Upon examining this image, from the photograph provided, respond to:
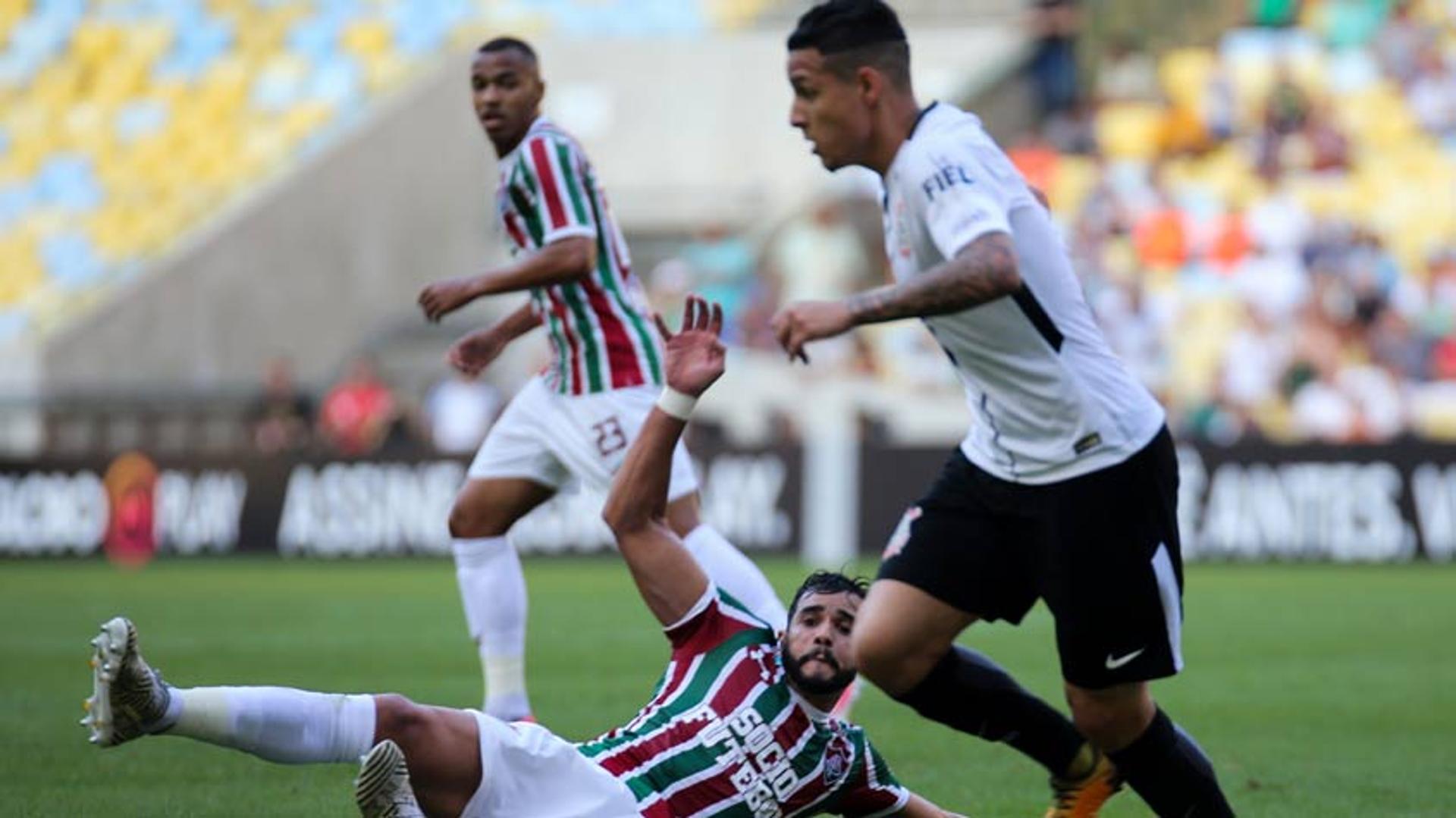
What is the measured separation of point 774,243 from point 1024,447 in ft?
64.7

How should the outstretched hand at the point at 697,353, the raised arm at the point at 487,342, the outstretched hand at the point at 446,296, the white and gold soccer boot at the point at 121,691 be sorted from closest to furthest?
the white and gold soccer boot at the point at 121,691 < the outstretched hand at the point at 697,353 < the outstretched hand at the point at 446,296 < the raised arm at the point at 487,342

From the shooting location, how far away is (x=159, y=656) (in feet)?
40.4

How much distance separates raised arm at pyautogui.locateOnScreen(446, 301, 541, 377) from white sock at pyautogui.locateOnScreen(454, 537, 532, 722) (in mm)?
712

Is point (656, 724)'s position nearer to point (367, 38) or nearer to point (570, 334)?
point (570, 334)

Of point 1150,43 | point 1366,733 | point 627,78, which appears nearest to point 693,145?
point 627,78

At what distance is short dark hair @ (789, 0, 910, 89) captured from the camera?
5.88m

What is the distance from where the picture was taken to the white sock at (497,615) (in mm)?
8992

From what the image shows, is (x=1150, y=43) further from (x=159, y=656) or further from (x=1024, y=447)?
(x=1024, y=447)

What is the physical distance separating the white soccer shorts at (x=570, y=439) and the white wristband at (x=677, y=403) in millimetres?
2379

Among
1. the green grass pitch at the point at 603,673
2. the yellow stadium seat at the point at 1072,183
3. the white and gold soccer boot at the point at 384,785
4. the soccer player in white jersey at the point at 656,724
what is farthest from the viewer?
the yellow stadium seat at the point at 1072,183

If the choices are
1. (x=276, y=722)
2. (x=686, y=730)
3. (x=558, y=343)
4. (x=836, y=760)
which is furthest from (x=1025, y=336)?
(x=558, y=343)

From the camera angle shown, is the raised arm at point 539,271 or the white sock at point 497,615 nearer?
the raised arm at point 539,271

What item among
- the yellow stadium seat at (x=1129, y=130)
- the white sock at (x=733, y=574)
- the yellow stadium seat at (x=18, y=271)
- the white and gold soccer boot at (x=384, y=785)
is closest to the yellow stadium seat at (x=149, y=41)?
the yellow stadium seat at (x=18, y=271)

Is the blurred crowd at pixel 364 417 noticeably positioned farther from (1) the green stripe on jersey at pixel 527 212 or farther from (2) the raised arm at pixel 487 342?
(1) the green stripe on jersey at pixel 527 212
